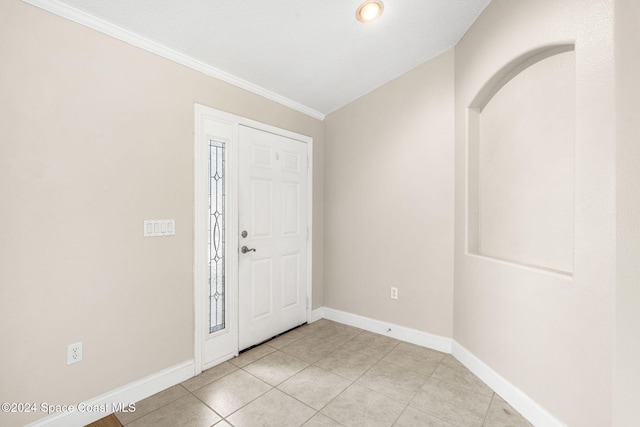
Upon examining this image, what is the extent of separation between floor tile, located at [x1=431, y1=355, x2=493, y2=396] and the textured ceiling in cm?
274

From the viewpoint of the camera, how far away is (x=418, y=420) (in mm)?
1723

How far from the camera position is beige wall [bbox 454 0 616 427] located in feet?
4.19

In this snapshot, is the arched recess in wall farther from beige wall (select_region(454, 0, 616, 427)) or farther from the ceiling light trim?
the ceiling light trim

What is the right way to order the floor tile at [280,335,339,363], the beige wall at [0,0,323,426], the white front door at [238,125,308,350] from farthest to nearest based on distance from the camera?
the white front door at [238,125,308,350] → the floor tile at [280,335,339,363] → the beige wall at [0,0,323,426]

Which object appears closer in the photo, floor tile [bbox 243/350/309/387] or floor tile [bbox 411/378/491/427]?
floor tile [bbox 411/378/491/427]

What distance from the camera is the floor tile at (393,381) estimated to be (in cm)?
198

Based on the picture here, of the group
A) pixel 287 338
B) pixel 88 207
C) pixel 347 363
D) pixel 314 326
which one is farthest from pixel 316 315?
pixel 88 207

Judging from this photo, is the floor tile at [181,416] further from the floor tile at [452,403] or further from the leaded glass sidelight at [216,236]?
the floor tile at [452,403]

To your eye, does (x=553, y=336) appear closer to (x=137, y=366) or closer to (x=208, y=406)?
(x=208, y=406)

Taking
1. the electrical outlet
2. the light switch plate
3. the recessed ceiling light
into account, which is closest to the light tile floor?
the electrical outlet

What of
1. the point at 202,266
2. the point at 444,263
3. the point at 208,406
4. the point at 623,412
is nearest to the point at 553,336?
the point at 623,412

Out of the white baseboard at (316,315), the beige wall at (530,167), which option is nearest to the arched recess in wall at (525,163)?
the beige wall at (530,167)

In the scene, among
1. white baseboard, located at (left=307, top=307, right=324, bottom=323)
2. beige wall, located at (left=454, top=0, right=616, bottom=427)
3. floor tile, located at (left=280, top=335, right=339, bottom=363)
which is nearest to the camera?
beige wall, located at (left=454, top=0, right=616, bottom=427)

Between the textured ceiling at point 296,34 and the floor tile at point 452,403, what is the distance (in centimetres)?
273
